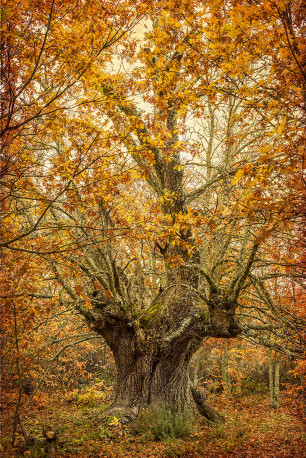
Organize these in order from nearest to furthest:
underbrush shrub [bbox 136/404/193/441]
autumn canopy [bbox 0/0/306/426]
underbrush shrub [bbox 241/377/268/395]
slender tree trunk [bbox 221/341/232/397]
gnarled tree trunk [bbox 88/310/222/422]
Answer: autumn canopy [bbox 0/0/306/426]
underbrush shrub [bbox 136/404/193/441]
gnarled tree trunk [bbox 88/310/222/422]
slender tree trunk [bbox 221/341/232/397]
underbrush shrub [bbox 241/377/268/395]

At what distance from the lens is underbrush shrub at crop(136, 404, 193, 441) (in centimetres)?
602

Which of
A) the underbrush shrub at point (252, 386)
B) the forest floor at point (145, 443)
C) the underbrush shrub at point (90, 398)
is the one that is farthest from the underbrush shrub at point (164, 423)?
the underbrush shrub at point (252, 386)

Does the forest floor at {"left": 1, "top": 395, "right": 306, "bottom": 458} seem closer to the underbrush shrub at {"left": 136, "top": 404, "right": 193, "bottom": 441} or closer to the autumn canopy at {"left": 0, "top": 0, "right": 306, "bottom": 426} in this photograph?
the underbrush shrub at {"left": 136, "top": 404, "right": 193, "bottom": 441}

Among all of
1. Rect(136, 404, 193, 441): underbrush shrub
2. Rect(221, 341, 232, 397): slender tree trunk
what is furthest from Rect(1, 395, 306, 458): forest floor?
Rect(221, 341, 232, 397): slender tree trunk

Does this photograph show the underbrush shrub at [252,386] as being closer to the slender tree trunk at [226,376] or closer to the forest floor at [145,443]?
the slender tree trunk at [226,376]

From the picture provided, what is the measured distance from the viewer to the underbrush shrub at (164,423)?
602 centimetres

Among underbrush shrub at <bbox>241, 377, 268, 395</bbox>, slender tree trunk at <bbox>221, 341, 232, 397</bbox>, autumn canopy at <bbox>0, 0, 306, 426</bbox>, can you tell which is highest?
autumn canopy at <bbox>0, 0, 306, 426</bbox>

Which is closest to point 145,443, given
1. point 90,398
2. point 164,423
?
point 164,423

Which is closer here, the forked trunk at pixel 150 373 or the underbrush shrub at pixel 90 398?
the forked trunk at pixel 150 373

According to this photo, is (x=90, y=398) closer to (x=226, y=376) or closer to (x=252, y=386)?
(x=226, y=376)

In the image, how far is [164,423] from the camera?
6031mm

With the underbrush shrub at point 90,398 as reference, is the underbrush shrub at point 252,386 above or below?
below

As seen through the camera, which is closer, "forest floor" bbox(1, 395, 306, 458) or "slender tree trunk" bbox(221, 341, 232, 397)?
"forest floor" bbox(1, 395, 306, 458)

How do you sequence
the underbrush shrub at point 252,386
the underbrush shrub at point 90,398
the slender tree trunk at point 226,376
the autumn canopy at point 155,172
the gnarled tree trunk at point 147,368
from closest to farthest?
the autumn canopy at point 155,172 < the gnarled tree trunk at point 147,368 < the underbrush shrub at point 90,398 < the slender tree trunk at point 226,376 < the underbrush shrub at point 252,386
